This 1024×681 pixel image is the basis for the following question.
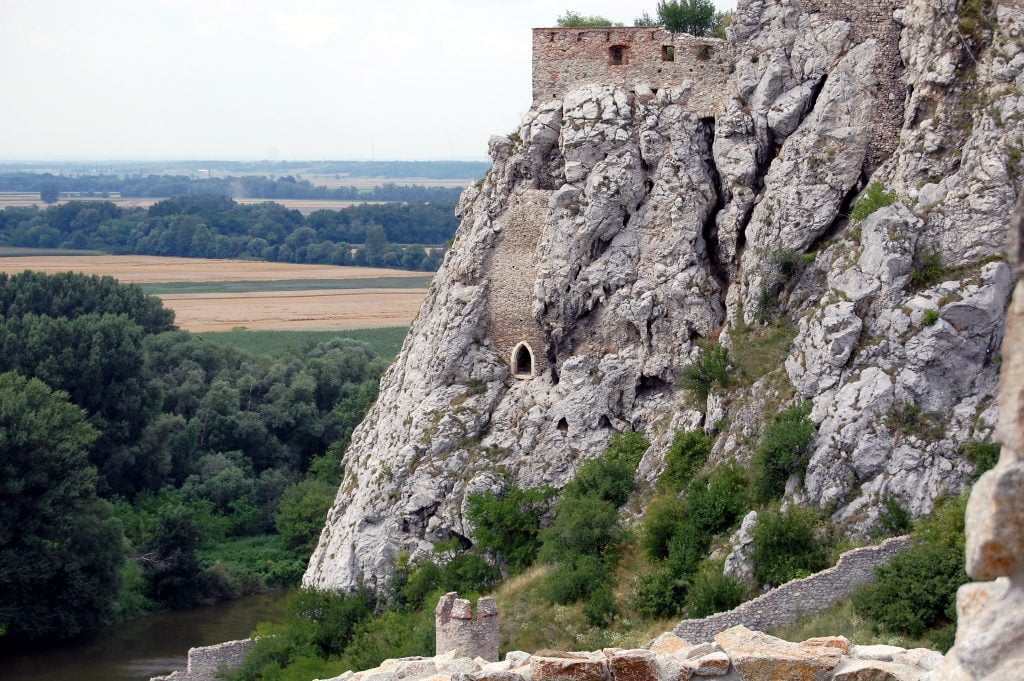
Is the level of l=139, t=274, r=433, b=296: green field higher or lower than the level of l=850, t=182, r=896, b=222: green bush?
lower

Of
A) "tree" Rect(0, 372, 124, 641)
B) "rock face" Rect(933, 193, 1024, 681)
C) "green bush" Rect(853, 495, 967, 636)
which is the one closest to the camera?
"rock face" Rect(933, 193, 1024, 681)

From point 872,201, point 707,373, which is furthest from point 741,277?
point 872,201

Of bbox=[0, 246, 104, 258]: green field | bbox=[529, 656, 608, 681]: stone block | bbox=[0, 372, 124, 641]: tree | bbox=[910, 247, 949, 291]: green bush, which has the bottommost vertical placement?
bbox=[0, 372, 124, 641]: tree

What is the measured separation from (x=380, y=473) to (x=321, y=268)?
325 feet

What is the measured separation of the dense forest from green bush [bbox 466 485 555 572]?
19968 mm

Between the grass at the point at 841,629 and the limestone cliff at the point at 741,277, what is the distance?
101 inches

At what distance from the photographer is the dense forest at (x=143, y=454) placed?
47.0m

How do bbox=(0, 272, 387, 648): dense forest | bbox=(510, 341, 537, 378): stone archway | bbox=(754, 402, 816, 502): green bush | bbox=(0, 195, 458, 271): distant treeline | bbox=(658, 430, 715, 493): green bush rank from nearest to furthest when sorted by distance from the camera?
bbox=(754, 402, 816, 502): green bush, bbox=(658, 430, 715, 493): green bush, bbox=(510, 341, 537, 378): stone archway, bbox=(0, 272, 387, 648): dense forest, bbox=(0, 195, 458, 271): distant treeline

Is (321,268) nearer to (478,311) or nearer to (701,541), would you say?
(478,311)

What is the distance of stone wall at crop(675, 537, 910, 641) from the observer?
74.2ft

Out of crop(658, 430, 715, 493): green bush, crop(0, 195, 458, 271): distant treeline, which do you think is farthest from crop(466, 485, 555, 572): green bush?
crop(0, 195, 458, 271): distant treeline

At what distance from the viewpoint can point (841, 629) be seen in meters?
21.4

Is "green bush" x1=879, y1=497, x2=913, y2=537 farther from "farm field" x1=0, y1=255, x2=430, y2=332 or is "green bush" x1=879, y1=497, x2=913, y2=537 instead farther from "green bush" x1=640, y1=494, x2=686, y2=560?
"farm field" x1=0, y1=255, x2=430, y2=332

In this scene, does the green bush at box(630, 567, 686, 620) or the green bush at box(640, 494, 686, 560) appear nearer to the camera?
the green bush at box(630, 567, 686, 620)
